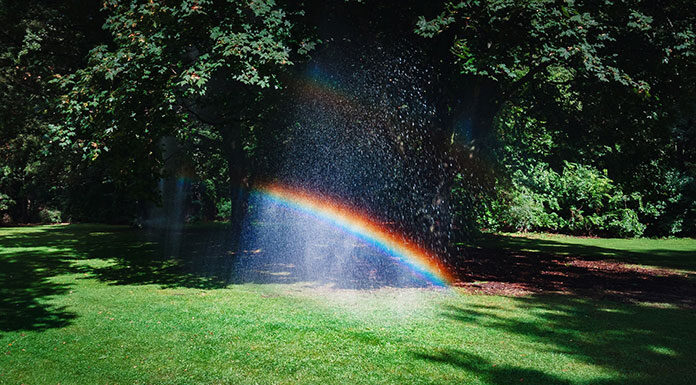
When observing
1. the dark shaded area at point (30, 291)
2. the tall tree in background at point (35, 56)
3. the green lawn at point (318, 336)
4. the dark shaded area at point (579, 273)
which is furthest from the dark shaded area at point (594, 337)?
the tall tree in background at point (35, 56)

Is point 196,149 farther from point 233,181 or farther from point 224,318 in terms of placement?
point 224,318

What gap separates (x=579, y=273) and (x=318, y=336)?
818 centimetres

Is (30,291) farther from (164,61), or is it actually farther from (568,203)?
(568,203)

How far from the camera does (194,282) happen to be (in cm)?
1059

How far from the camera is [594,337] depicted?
21.1ft

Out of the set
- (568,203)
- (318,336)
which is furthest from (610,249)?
(318,336)

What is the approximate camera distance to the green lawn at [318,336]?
197 inches

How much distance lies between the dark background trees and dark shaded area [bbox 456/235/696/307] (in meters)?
1.76

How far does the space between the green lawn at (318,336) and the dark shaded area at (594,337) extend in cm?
2

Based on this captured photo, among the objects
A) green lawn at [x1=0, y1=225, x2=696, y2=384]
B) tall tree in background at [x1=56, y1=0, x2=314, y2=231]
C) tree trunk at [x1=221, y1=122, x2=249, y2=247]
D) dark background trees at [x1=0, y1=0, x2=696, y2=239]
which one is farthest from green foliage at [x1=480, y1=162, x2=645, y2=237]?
tall tree in background at [x1=56, y1=0, x2=314, y2=231]

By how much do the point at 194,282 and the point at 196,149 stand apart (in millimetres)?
14509

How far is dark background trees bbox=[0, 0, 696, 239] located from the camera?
8766 millimetres

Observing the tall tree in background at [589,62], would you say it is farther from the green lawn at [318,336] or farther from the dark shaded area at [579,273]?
the green lawn at [318,336]

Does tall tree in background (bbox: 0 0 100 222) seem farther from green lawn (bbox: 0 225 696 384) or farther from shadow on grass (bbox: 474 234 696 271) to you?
shadow on grass (bbox: 474 234 696 271)
